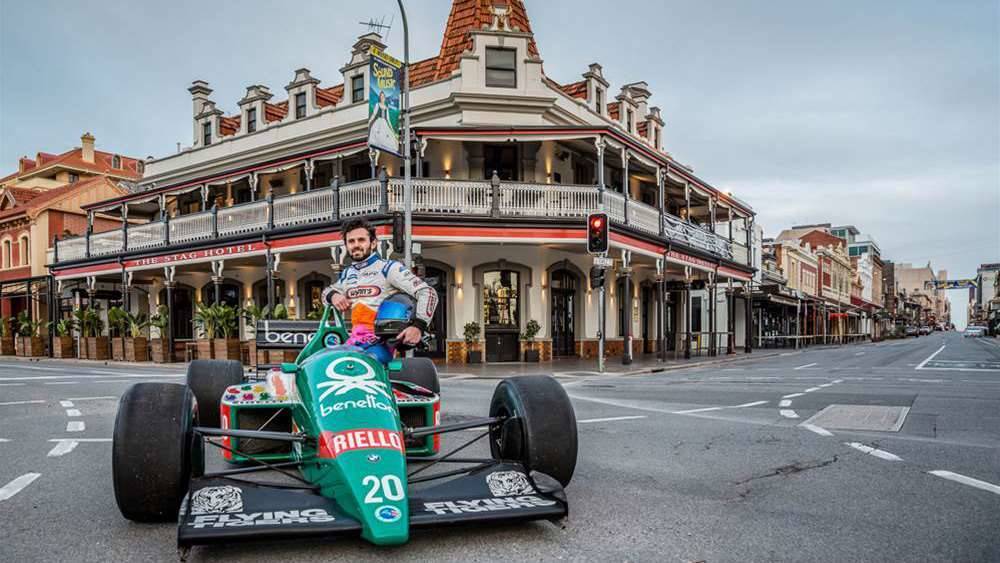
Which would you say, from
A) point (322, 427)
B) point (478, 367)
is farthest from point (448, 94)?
point (322, 427)

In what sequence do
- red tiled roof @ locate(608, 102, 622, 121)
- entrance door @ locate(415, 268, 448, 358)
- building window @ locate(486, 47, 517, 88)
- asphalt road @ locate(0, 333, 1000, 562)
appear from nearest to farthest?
asphalt road @ locate(0, 333, 1000, 562)
entrance door @ locate(415, 268, 448, 358)
building window @ locate(486, 47, 517, 88)
red tiled roof @ locate(608, 102, 622, 121)

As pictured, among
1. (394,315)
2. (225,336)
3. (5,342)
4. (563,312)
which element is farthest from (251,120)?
(394,315)

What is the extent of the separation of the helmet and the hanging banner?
11.6 metres

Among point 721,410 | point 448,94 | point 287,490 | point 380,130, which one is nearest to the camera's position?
point 287,490

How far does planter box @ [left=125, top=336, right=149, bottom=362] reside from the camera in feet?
81.3

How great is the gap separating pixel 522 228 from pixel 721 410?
11185 mm

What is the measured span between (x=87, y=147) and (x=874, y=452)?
6101 centimetres

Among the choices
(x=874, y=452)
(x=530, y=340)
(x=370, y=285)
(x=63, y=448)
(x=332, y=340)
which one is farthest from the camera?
(x=530, y=340)

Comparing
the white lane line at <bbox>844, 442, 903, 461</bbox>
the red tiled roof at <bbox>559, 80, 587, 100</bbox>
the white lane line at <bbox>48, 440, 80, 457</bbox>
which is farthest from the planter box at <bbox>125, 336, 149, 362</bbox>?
the white lane line at <bbox>844, 442, 903, 461</bbox>

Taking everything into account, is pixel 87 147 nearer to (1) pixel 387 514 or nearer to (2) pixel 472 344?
(2) pixel 472 344

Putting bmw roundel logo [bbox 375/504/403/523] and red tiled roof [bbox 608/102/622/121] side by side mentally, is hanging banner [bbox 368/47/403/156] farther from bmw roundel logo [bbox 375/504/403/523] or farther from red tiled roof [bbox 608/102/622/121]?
red tiled roof [bbox 608/102/622/121]

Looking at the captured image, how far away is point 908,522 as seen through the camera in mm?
3877

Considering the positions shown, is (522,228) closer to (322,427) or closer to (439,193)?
(439,193)

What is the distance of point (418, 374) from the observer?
702cm
